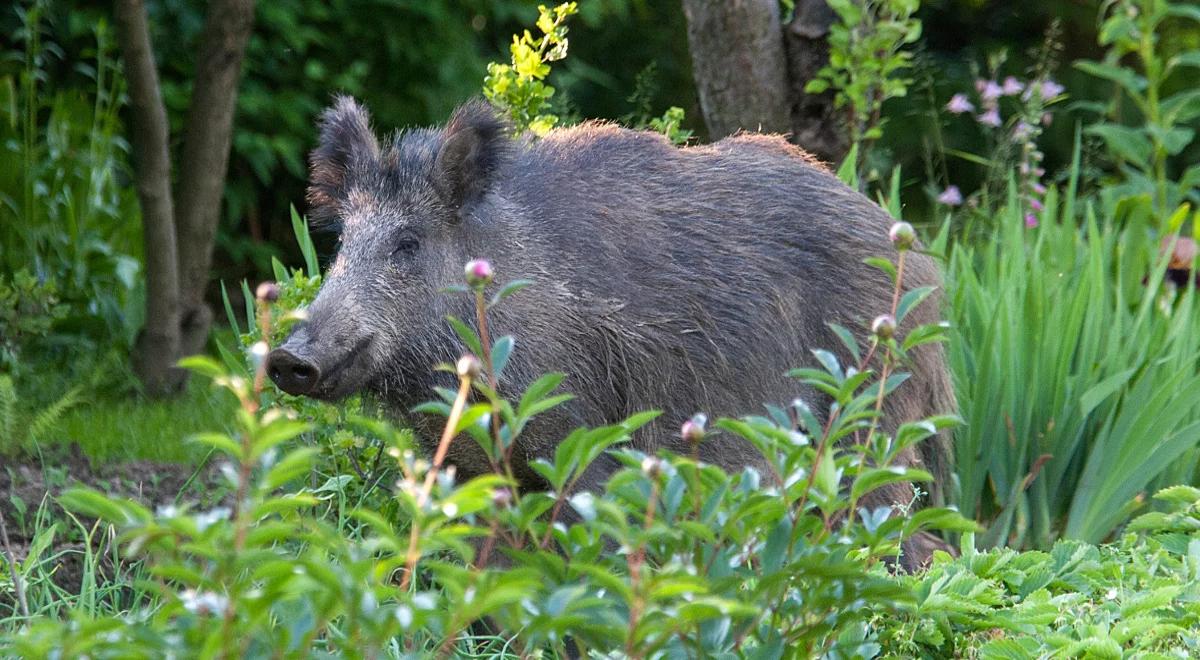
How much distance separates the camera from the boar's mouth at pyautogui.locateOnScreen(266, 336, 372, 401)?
10.1 ft

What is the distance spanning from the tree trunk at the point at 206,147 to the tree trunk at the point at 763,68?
5.17 ft

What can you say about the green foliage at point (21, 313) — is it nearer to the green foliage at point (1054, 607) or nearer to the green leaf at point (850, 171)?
the green leaf at point (850, 171)

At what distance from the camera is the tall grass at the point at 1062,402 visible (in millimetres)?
4066

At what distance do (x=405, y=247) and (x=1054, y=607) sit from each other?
156 cm

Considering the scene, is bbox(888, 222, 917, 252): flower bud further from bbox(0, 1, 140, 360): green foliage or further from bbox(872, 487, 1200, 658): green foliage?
bbox(0, 1, 140, 360): green foliage

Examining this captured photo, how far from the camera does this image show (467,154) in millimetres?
3438

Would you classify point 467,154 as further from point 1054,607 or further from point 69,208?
point 69,208

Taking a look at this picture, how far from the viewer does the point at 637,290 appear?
11.6 feet

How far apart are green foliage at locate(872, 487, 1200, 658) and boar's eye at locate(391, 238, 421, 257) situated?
1279 millimetres

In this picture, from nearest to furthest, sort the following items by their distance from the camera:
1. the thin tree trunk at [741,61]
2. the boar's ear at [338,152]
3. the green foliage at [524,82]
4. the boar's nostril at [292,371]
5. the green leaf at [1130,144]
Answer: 1. the boar's nostril at [292,371]
2. the boar's ear at [338,152]
3. the green foliage at [524,82]
4. the thin tree trunk at [741,61]
5. the green leaf at [1130,144]

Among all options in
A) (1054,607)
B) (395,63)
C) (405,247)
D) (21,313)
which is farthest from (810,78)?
(395,63)

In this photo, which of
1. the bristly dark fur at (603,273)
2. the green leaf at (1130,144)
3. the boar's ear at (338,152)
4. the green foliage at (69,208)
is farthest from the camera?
the green foliage at (69,208)

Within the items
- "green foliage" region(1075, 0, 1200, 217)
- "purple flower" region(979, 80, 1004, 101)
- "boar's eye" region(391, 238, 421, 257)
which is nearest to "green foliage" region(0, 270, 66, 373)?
"boar's eye" region(391, 238, 421, 257)

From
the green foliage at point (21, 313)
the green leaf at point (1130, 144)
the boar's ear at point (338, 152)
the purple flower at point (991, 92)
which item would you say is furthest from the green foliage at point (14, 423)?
the green leaf at point (1130, 144)
